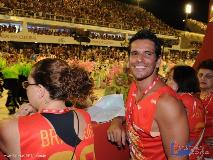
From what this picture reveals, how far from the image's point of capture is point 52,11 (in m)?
31.5

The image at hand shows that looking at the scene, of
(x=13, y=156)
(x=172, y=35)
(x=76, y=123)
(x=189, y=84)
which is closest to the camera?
(x=13, y=156)

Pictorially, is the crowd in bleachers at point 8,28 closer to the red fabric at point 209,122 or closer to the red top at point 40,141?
the red fabric at point 209,122

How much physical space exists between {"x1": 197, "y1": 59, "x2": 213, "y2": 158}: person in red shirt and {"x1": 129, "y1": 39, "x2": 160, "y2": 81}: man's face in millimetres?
1265

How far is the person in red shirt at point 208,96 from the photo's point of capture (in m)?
3.48

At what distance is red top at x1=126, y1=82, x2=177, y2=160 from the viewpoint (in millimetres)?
2365

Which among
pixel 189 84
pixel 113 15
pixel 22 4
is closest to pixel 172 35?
pixel 113 15

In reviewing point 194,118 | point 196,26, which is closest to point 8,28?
point 194,118

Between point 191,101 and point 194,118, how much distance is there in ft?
0.46

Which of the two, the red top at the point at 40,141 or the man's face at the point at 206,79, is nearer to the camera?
the red top at the point at 40,141

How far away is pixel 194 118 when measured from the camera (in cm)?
285

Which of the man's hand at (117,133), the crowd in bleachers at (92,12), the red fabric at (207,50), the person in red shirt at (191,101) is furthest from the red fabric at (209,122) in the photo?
the crowd in bleachers at (92,12)

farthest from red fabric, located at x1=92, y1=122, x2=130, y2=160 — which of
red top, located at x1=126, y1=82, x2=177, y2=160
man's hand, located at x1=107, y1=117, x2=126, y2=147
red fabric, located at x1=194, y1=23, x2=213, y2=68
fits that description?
red fabric, located at x1=194, y1=23, x2=213, y2=68

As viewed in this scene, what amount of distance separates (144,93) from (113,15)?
3886 cm

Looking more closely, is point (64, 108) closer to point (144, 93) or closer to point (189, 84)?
point (144, 93)
